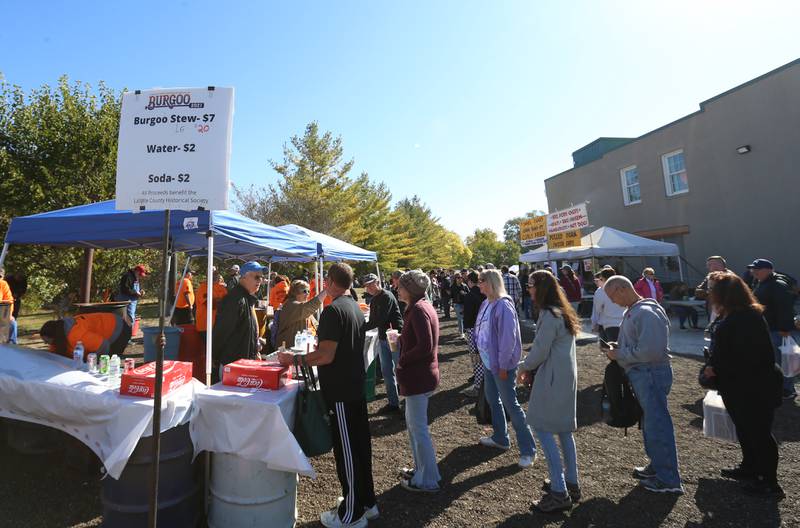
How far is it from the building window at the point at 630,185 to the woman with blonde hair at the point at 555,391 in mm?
17830

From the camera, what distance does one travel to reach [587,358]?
781 centimetres

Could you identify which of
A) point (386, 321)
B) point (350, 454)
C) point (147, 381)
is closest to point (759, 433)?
point (350, 454)

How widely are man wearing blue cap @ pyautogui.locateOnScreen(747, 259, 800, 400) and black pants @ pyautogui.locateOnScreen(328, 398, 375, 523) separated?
16.2 feet

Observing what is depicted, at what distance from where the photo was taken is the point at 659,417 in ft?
10.6

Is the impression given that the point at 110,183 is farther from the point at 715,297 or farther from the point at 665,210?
the point at 665,210

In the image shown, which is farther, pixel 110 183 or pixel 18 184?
pixel 110 183

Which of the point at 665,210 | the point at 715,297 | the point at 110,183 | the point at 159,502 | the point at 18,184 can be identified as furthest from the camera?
the point at 665,210

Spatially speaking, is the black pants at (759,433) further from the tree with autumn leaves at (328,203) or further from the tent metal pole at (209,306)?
the tree with autumn leaves at (328,203)

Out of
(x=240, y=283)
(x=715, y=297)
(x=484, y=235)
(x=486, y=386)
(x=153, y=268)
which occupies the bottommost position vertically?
(x=486, y=386)

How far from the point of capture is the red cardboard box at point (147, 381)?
8.62 ft

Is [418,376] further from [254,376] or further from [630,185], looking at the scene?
[630,185]

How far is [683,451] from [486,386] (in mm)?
1995

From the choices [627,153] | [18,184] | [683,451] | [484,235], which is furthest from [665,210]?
[484,235]

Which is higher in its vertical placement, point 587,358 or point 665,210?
point 665,210
